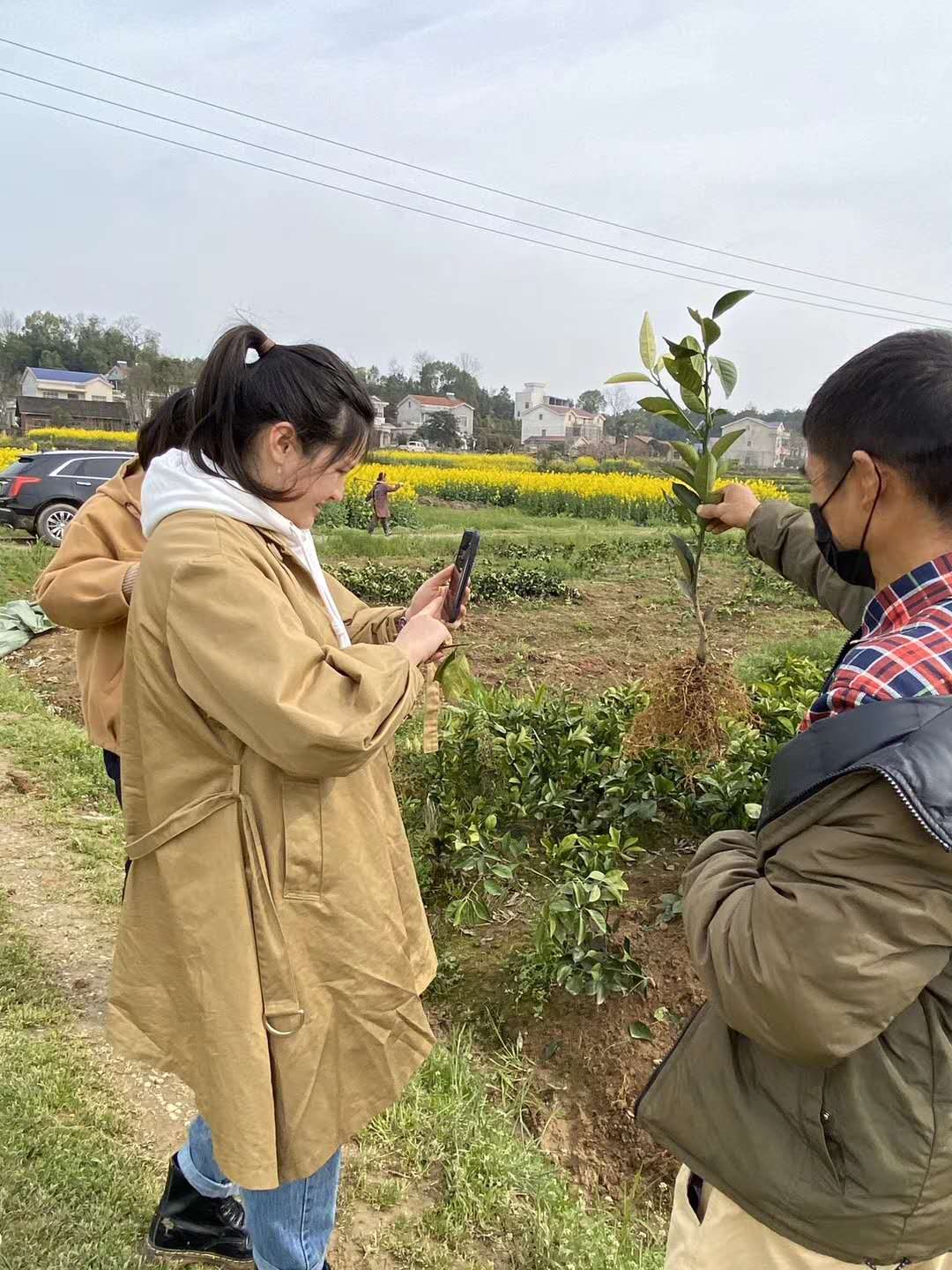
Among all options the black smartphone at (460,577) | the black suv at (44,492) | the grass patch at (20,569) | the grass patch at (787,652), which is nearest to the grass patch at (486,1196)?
the black smartphone at (460,577)

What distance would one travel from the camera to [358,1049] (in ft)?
4.84

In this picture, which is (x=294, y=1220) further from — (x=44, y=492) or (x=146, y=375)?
(x=146, y=375)

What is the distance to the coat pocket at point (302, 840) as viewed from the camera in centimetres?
134

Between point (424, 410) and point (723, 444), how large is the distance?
70.7m

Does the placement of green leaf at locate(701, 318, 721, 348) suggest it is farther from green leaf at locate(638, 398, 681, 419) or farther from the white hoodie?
the white hoodie

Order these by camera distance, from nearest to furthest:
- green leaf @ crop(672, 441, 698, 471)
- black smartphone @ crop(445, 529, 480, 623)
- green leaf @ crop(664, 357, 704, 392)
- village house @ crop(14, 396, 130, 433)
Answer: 1. black smartphone @ crop(445, 529, 480, 623)
2. green leaf @ crop(664, 357, 704, 392)
3. green leaf @ crop(672, 441, 698, 471)
4. village house @ crop(14, 396, 130, 433)

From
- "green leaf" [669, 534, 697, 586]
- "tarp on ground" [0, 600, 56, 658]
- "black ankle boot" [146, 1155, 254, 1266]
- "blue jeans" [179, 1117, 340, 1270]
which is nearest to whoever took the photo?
"blue jeans" [179, 1117, 340, 1270]

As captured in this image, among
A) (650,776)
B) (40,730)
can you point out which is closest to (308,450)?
(650,776)

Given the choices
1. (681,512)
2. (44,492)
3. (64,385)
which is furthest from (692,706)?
(64,385)

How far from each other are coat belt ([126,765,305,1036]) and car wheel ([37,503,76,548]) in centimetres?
1287

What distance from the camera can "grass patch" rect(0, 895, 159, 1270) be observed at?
195 centimetres

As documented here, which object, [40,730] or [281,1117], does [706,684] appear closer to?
[281,1117]

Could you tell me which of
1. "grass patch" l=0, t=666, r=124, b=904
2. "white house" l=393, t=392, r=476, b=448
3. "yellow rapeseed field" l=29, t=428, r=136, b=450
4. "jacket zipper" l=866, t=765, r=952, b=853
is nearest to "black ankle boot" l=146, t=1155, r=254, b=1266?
"grass patch" l=0, t=666, r=124, b=904

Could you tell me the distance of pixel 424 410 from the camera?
70.6 metres
